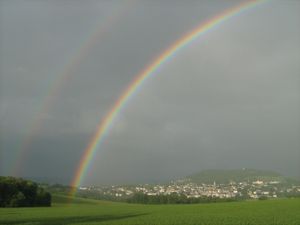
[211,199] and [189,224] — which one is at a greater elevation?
[211,199]

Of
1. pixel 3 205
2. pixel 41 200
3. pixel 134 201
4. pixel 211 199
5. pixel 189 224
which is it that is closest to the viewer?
pixel 189 224

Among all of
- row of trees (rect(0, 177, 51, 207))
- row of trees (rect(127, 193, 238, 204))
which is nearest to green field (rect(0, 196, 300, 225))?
row of trees (rect(0, 177, 51, 207))

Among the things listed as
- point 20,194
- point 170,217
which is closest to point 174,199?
point 20,194

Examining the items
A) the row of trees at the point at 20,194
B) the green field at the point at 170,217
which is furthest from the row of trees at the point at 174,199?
the green field at the point at 170,217

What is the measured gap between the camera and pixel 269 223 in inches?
1272

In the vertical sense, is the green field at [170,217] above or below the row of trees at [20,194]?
below

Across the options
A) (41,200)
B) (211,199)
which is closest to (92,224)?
(41,200)

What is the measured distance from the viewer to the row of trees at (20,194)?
81.4 m

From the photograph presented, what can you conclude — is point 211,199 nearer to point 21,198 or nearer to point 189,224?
point 21,198

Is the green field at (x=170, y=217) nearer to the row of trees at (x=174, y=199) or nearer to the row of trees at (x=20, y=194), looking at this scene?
the row of trees at (x=20, y=194)

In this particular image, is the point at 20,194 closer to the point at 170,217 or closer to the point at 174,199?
the point at 174,199

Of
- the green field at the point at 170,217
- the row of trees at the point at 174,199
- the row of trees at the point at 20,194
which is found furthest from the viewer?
the row of trees at the point at 174,199

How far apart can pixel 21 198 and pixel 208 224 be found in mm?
60236

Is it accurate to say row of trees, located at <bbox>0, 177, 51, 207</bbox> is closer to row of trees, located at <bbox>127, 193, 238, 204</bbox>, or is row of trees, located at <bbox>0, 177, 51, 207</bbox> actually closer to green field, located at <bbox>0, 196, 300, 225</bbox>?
green field, located at <bbox>0, 196, 300, 225</bbox>
